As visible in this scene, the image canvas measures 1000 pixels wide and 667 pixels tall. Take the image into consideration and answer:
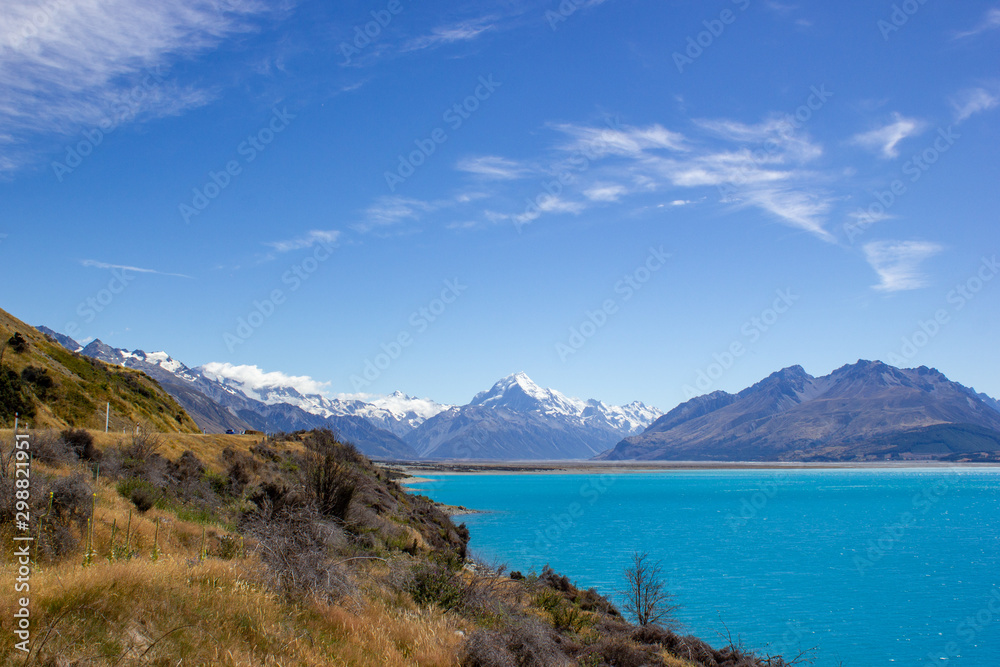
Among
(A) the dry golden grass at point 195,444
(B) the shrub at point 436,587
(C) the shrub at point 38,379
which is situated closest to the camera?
(B) the shrub at point 436,587

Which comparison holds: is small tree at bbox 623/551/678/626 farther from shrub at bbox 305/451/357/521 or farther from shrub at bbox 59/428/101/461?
shrub at bbox 59/428/101/461

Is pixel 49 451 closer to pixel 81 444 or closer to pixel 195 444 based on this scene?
pixel 81 444

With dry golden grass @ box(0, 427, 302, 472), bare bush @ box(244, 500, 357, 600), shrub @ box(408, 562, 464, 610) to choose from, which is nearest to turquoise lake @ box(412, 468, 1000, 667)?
shrub @ box(408, 562, 464, 610)

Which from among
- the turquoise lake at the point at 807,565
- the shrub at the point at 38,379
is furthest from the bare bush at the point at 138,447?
the shrub at the point at 38,379

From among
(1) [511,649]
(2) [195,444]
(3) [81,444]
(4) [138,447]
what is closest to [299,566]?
(1) [511,649]

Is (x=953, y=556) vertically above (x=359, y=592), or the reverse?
(x=359, y=592)

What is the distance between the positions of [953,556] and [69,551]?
164 feet

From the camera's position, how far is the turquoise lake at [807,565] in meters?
23.0

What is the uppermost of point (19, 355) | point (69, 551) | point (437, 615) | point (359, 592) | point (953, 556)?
point (19, 355)

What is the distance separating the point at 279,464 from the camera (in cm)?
3594

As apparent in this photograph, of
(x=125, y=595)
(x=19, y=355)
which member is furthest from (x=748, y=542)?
(x=19, y=355)

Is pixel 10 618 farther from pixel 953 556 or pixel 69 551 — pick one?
pixel 953 556

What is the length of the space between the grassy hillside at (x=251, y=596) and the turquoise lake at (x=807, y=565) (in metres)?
8.15

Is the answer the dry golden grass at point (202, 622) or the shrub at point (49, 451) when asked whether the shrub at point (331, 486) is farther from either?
the dry golden grass at point (202, 622)
